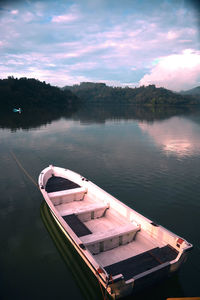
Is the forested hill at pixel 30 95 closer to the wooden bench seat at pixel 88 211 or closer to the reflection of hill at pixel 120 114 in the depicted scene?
the reflection of hill at pixel 120 114

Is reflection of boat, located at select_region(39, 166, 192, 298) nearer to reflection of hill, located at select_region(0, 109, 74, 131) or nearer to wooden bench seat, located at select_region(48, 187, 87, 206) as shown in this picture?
wooden bench seat, located at select_region(48, 187, 87, 206)

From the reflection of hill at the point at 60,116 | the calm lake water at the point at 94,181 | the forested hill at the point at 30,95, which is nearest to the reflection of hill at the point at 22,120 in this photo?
the reflection of hill at the point at 60,116

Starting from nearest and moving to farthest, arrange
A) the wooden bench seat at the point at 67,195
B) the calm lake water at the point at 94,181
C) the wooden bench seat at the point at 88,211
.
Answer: the calm lake water at the point at 94,181 < the wooden bench seat at the point at 88,211 < the wooden bench seat at the point at 67,195

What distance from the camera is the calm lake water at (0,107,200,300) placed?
8.97 m

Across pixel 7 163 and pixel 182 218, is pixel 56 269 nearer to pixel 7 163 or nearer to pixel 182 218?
pixel 182 218

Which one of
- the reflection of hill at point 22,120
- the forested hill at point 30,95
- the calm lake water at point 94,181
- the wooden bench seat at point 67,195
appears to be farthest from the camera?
the forested hill at point 30,95

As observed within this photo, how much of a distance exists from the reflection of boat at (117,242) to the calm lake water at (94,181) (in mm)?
1230

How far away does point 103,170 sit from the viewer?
22562 mm

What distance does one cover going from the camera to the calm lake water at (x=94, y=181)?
29.4 ft

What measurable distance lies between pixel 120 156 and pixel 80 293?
20.6 meters

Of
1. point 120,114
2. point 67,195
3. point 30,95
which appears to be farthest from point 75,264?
point 30,95

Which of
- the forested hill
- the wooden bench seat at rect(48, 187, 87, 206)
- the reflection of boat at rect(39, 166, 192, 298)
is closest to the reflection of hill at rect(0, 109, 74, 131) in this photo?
the wooden bench seat at rect(48, 187, 87, 206)

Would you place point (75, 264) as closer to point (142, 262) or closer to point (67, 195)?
point (142, 262)

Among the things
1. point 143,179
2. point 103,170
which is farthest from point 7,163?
point 143,179
